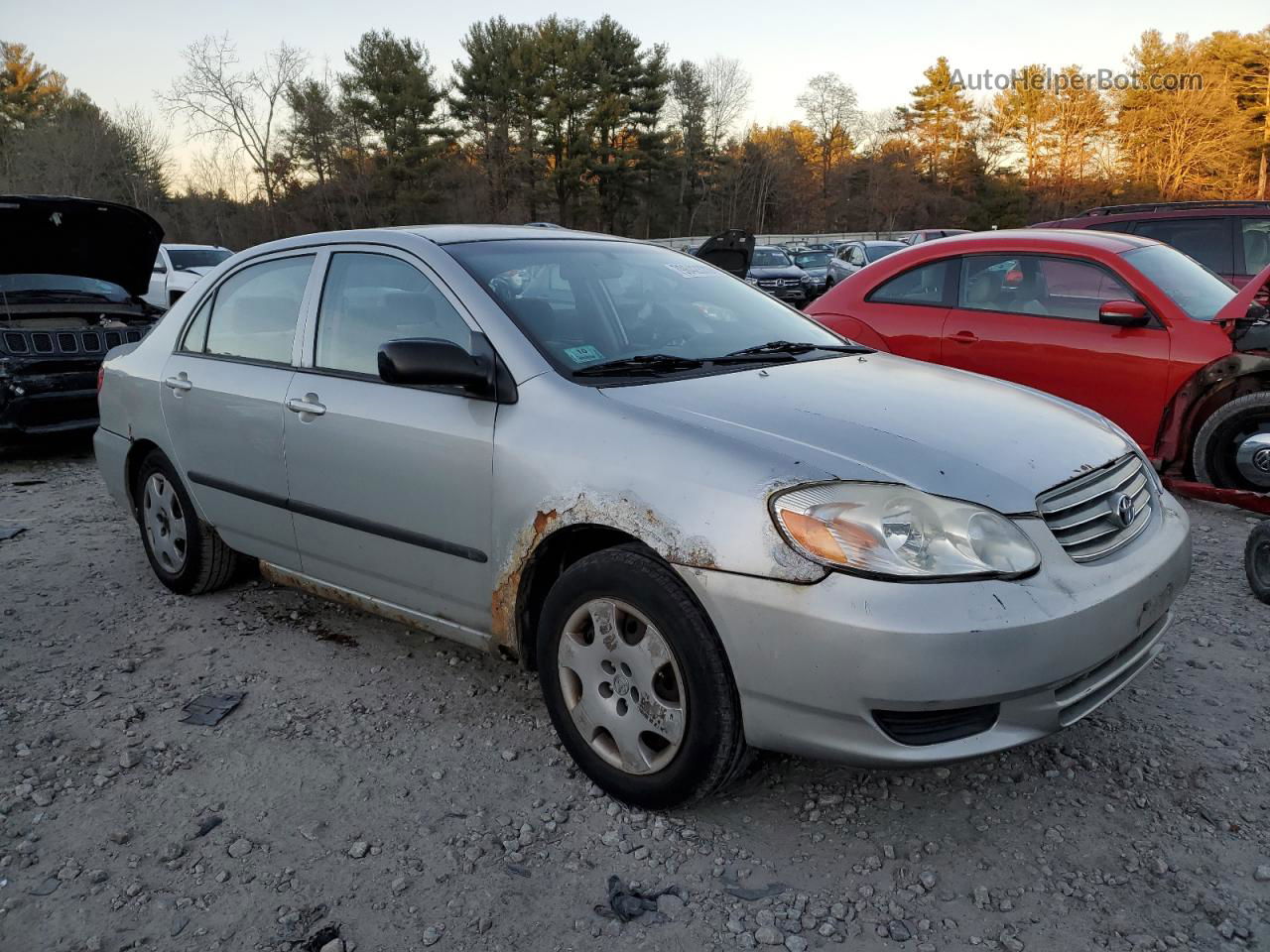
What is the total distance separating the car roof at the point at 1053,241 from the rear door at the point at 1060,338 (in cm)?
9

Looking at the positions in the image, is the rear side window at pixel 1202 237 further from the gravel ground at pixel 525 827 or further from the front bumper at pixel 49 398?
the front bumper at pixel 49 398

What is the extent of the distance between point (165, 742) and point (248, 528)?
976 millimetres

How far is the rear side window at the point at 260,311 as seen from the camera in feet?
11.3

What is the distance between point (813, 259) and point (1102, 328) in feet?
73.1

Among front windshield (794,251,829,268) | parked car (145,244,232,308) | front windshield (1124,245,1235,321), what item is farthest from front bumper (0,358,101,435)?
front windshield (794,251,829,268)

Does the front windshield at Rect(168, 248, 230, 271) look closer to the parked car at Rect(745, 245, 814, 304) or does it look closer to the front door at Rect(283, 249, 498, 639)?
the parked car at Rect(745, 245, 814, 304)

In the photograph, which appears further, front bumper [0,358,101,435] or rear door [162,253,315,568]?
front bumper [0,358,101,435]

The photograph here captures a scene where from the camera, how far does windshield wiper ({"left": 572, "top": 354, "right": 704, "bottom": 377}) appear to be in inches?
106

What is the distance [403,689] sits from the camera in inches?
127

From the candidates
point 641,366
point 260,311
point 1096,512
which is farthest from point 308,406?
point 1096,512

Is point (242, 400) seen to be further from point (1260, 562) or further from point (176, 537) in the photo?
point (1260, 562)

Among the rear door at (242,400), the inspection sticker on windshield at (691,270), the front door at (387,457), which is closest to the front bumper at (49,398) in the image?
the rear door at (242,400)

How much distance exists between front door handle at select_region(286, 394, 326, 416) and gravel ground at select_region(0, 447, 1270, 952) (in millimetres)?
984

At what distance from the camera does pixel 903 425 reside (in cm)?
245
